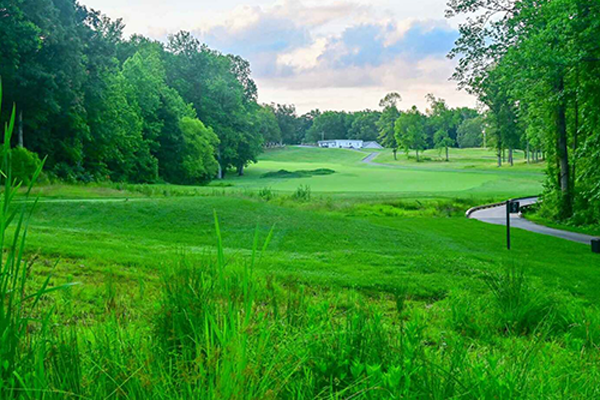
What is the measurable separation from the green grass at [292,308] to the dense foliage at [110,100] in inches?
402

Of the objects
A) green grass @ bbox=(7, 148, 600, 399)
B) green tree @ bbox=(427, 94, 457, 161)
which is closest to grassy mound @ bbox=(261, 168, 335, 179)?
green grass @ bbox=(7, 148, 600, 399)

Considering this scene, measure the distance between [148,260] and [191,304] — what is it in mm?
6182

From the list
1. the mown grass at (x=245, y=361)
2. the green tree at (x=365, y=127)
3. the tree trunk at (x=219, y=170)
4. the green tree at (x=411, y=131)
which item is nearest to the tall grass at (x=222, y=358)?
the mown grass at (x=245, y=361)

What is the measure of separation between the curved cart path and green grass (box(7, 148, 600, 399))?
5.59ft

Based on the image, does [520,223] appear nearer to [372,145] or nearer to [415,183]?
[415,183]

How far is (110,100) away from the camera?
39.5 m

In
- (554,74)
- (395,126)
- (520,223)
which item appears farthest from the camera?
(395,126)

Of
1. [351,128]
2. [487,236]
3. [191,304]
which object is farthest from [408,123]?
[191,304]

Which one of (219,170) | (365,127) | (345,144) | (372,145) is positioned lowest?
(219,170)

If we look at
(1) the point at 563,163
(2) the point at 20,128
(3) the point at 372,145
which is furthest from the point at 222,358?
(3) the point at 372,145

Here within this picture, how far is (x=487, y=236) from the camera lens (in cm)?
1822

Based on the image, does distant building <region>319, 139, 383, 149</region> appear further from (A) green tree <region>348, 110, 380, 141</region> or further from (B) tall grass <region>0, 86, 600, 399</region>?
(B) tall grass <region>0, 86, 600, 399</region>

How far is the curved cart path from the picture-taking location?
1965 centimetres

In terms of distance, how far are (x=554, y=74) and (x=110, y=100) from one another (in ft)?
103
